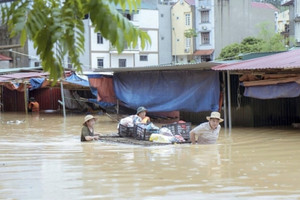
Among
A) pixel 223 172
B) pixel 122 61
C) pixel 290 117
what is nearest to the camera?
pixel 223 172

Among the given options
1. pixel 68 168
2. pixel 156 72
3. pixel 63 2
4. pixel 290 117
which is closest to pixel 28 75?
pixel 156 72

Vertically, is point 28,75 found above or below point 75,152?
above

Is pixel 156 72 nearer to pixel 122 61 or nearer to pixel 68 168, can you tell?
pixel 68 168

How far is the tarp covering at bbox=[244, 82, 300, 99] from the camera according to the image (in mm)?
14297

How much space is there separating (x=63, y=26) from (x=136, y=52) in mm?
50532

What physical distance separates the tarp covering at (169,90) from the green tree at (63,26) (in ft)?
45.6

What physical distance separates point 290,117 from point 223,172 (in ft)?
35.4

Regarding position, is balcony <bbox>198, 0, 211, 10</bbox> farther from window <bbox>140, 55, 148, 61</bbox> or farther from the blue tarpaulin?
the blue tarpaulin

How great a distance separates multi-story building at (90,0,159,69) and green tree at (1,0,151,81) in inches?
1918

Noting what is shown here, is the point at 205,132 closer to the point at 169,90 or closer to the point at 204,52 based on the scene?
the point at 169,90

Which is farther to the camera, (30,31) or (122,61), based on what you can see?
(122,61)

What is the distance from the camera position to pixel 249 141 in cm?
1266

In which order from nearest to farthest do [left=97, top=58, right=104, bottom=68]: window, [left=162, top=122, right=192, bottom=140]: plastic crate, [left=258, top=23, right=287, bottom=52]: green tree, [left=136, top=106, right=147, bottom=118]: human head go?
[left=162, top=122, right=192, bottom=140]: plastic crate < [left=136, top=106, right=147, bottom=118]: human head < [left=258, top=23, right=287, bottom=52]: green tree < [left=97, top=58, right=104, bottom=68]: window

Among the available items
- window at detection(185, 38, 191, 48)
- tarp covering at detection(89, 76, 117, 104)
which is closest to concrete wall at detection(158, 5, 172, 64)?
window at detection(185, 38, 191, 48)
